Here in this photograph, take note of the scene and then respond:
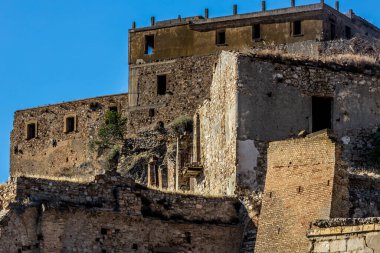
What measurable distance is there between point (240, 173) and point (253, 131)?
1346mm

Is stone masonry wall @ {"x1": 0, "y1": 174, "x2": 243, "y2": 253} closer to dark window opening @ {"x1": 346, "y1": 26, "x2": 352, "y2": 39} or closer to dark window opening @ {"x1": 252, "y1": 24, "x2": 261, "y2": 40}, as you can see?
dark window opening @ {"x1": 252, "y1": 24, "x2": 261, "y2": 40}

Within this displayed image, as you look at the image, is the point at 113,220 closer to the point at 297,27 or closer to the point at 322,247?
the point at 322,247

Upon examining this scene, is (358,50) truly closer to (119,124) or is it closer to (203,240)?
(119,124)

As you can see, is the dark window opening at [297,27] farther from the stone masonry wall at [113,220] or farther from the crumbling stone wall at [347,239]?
the crumbling stone wall at [347,239]

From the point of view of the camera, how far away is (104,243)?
97.1ft

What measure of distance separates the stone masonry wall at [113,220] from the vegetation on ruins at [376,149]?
5649 mm

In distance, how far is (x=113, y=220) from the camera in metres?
29.8

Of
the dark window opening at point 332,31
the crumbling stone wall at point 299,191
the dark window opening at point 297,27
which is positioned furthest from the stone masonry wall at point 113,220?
the dark window opening at point 332,31

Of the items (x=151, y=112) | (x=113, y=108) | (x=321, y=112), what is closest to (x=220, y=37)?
(x=151, y=112)

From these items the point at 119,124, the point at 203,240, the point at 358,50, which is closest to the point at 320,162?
the point at 203,240

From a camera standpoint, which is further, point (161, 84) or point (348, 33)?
point (161, 84)

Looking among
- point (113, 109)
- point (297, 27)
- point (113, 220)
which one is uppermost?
point (297, 27)

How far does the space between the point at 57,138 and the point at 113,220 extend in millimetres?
35897

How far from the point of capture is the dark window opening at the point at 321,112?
113ft
